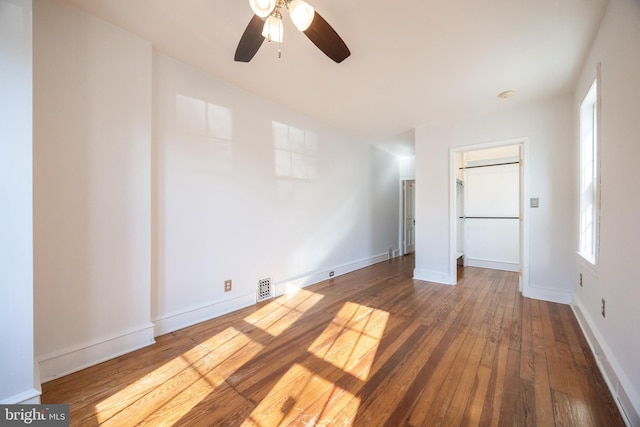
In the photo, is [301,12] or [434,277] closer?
[301,12]

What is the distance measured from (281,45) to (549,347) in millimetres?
3424

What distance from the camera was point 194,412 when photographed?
1.40 meters

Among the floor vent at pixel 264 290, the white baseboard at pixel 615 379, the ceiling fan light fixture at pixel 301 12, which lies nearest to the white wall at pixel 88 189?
the floor vent at pixel 264 290

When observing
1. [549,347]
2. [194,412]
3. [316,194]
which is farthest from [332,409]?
[316,194]

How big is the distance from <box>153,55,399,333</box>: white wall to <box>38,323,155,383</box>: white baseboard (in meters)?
0.20

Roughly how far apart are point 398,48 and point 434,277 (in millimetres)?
3327

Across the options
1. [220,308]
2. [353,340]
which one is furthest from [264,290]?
[353,340]

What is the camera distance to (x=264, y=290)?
10.4 ft

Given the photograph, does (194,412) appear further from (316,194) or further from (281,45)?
(316,194)

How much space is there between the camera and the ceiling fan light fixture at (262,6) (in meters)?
1.33

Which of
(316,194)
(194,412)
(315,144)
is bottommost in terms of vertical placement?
(194,412)

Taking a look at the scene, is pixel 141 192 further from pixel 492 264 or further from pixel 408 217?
pixel 408 217

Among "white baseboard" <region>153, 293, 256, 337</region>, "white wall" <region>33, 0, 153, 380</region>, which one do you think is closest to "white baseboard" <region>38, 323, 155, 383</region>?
"white wall" <region>33, 0, 153, 380</region>

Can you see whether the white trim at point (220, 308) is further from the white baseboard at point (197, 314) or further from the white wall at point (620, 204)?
the white wall at point (620, 204)
